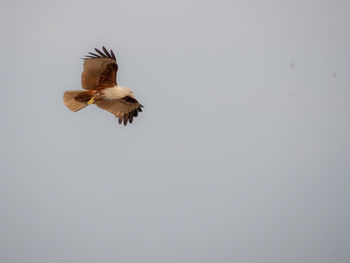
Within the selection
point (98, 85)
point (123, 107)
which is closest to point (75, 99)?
point (98, 85)

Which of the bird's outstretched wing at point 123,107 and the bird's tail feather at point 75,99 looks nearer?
the bird's tail feather at point 75,99

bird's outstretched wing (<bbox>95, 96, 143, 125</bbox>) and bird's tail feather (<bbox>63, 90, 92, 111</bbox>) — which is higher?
bird's outstretched wing (<bbox>95, 96, 143, 125</bbox>)

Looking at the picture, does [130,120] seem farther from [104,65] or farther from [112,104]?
[104,65]

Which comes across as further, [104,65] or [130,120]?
[130,120]

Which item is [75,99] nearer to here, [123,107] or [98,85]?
[98,85]

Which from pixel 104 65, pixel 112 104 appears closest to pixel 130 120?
pixel 112 104

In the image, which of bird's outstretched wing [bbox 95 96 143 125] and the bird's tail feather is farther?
bird's outstretched wing [bbox 95 96 143 125]
